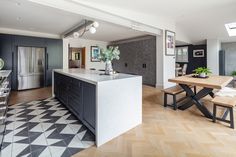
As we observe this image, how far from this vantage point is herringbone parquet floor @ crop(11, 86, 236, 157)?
1.83m

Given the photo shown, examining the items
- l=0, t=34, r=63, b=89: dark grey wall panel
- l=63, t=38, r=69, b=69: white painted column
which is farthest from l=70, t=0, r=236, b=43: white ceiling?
l=63, t=38, r=69, b=69: white painted column

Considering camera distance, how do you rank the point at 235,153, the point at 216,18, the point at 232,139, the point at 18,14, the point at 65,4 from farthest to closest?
the point at 216,18, the point at 18,14, the point at 65,4, the point at 232,139, the point at 235,153

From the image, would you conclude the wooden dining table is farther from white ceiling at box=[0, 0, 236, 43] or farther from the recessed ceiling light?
the recessed ceiling light

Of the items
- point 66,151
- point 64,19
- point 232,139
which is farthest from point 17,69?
point 232,139

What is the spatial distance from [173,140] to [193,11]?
4.26 metres

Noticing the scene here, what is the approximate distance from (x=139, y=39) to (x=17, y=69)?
5.34 meters

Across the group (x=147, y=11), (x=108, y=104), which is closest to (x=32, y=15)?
(x=147, y=11)

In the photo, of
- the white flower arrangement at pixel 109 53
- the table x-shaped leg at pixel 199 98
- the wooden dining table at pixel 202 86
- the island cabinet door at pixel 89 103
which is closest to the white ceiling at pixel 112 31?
the white flower arrangement at pixel 109 53

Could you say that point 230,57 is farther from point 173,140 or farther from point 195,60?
point 173,140

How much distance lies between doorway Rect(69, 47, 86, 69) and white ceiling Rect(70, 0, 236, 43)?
469cm

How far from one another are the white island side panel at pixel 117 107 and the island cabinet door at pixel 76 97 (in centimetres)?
63

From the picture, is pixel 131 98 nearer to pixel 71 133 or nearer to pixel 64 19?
pixel 71 133

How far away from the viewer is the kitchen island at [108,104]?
1993 millimetres

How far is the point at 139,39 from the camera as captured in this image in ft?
23.9
